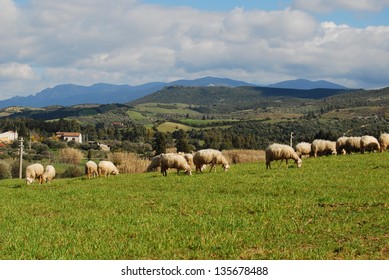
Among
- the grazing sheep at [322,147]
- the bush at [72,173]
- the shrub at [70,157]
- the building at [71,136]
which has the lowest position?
the bush at [72,173]

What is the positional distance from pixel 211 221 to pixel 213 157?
1809cm

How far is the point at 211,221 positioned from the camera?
14633 mm

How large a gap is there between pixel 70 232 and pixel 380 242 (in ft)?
28.6

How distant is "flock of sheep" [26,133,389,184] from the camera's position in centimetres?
3253

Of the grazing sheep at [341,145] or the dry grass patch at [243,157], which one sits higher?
the grazing sheep at [341,145]

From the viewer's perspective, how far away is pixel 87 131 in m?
144

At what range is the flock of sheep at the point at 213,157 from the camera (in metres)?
32.5

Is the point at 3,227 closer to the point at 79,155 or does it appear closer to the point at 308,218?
the point at 308,218

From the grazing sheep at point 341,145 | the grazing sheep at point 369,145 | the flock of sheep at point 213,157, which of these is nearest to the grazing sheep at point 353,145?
the flock of sheep at point 213,157

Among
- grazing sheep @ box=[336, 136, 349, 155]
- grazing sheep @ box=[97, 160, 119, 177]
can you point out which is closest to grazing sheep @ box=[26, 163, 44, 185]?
grazing sheep @ box=[97, 160, 119, 177]

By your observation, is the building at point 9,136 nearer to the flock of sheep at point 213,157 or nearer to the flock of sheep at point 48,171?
the flock of sheep at point 213,157

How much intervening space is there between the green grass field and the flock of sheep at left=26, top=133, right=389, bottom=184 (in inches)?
287

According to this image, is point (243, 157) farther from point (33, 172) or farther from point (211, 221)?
point (211, 221)

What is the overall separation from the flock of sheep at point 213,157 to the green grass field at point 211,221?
7.28 m
